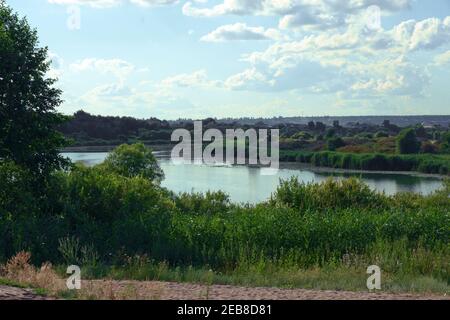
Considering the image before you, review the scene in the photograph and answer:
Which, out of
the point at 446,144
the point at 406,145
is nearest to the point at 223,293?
the point at 406,145

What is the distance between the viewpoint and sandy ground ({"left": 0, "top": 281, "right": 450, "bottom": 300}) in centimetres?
853

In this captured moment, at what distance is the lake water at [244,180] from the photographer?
48844 millimetres

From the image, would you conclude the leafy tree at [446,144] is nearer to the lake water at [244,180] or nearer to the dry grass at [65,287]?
the lake water at [244,180]

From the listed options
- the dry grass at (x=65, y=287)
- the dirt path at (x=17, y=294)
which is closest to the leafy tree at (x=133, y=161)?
the dry grass at (x=65, y=287)

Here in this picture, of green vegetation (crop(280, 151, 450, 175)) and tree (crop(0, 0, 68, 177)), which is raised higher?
tree (crop(0, 0, 68, 177))

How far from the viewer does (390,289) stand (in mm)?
10211

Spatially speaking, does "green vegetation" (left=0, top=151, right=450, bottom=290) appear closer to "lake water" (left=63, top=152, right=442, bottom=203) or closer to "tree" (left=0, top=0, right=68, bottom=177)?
"tree" (left=0, top=0, right=68, bottom=177)

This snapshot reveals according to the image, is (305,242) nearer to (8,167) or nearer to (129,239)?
(129,239)

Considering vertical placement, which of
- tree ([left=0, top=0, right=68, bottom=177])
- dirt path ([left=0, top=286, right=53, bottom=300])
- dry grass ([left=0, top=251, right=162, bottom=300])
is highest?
tree ([left=0, top=0, right=68, bottom=177])

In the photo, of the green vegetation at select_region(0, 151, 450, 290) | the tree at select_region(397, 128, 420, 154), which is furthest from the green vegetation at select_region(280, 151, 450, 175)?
the green vegetation at select_region(0, 151, 450, 290)

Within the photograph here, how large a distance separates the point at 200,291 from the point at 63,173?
12.3 meters

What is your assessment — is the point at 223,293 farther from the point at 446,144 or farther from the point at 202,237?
the point at 446,144

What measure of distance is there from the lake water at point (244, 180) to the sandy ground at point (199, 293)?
108 ft

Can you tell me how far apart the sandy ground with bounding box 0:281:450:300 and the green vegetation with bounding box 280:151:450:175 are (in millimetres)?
65746
